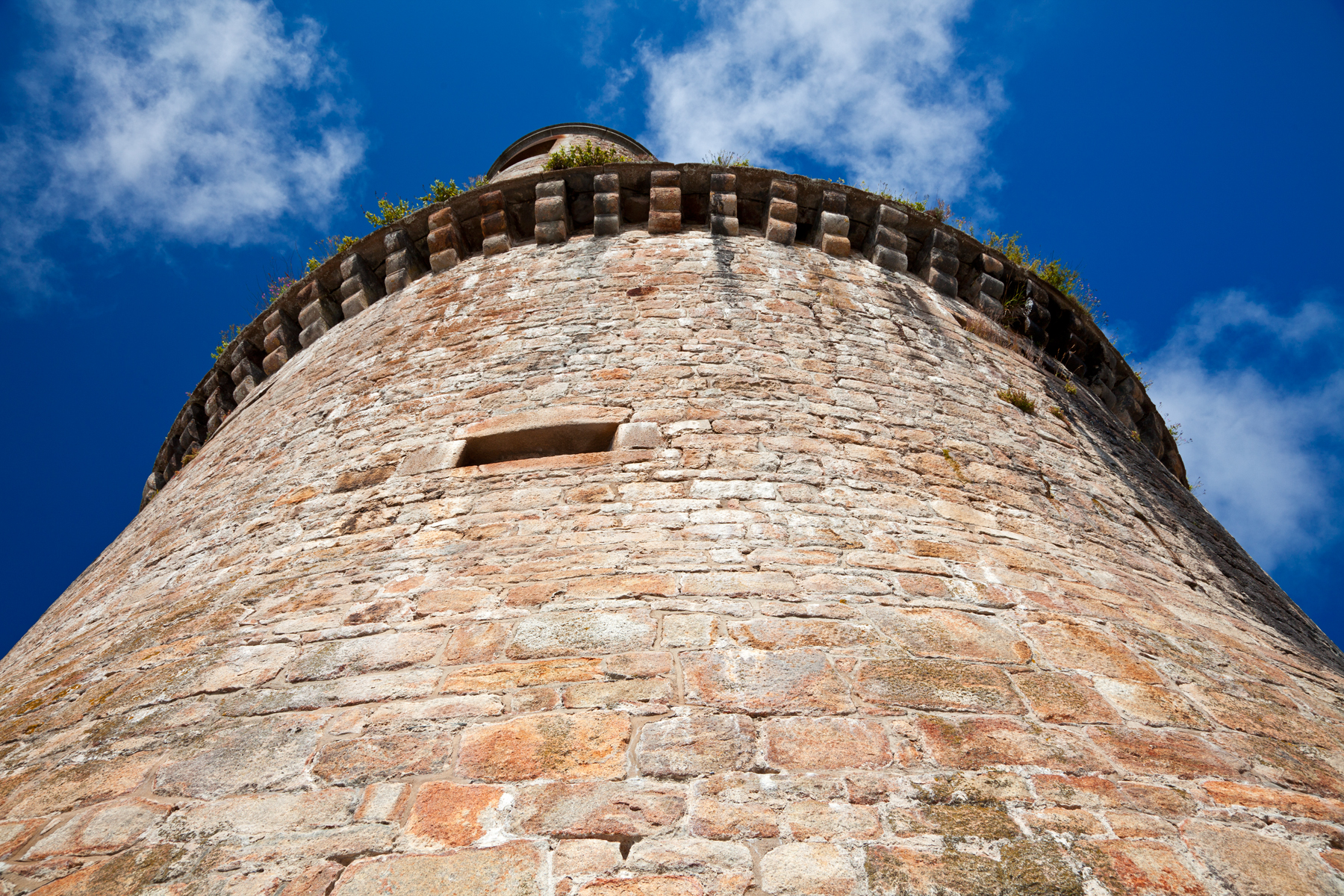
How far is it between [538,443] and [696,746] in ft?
5.96

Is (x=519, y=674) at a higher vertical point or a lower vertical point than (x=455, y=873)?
higher

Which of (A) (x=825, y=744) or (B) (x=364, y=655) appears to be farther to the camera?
(B) (x=364, y=655)

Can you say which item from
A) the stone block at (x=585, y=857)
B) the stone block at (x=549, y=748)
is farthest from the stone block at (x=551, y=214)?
the stone block at (x=585, y=857)

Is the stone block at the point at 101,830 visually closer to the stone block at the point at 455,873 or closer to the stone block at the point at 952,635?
the stone block at the point at 455,873

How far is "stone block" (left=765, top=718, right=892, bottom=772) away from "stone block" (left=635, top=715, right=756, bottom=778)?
0.21ft

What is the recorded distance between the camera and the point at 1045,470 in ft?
12.1

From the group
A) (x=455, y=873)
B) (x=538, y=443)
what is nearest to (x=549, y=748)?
(x=455, y=873)

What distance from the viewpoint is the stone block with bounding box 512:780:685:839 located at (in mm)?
1783

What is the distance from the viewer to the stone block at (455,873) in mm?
1681

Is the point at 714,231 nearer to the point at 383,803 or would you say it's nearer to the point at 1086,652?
the point at 1086,652

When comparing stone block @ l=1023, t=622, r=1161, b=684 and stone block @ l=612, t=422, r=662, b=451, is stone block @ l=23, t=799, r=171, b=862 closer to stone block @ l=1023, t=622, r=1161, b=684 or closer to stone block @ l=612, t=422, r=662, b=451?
stone block @ l=612, t=422, r=662, b=451

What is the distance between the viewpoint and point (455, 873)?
5.63 ft

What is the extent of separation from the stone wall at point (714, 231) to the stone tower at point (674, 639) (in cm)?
51

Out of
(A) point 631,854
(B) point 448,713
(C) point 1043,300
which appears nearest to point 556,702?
(B) point 448,713
